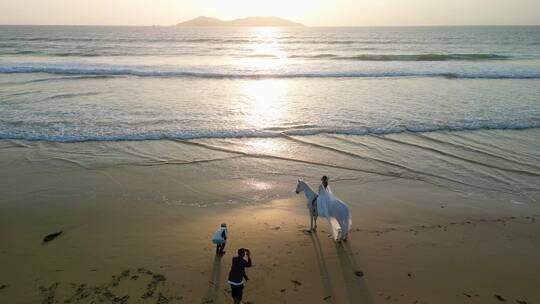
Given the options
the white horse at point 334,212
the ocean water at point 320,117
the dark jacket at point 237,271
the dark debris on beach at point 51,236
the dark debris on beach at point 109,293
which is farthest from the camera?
the ocean water at point 320,117

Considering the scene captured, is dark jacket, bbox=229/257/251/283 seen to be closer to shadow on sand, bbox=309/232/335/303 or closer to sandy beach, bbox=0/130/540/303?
sandy beach, bbox=0/130/540/303

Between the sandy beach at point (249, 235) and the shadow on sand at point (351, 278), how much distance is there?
30 millimetres

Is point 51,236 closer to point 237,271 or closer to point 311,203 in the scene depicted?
point 237,271

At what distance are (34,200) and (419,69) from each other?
35.2 meters

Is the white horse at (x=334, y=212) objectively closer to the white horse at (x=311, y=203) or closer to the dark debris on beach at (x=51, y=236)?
the white horse at (x=311, y=203)

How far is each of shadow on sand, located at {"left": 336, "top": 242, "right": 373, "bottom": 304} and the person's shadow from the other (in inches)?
87.4

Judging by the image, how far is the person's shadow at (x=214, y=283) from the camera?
264 inches

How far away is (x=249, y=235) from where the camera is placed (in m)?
8.59

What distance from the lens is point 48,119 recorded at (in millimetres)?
17562

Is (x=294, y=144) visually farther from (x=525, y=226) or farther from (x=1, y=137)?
(x=1, y=137)

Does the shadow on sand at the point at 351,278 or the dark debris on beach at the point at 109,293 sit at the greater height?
the dark debris on beach at the point at 109,293


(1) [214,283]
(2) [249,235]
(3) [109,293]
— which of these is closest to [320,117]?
(2) [249,235]

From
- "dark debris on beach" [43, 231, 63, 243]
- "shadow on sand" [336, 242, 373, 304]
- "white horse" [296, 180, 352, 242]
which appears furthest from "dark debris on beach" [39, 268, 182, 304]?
"white horse" [296, 180, 352, 242]

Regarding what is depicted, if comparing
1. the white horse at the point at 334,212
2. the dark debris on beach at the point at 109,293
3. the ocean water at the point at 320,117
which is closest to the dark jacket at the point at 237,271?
the dark debris on beach at the point at 109,293
